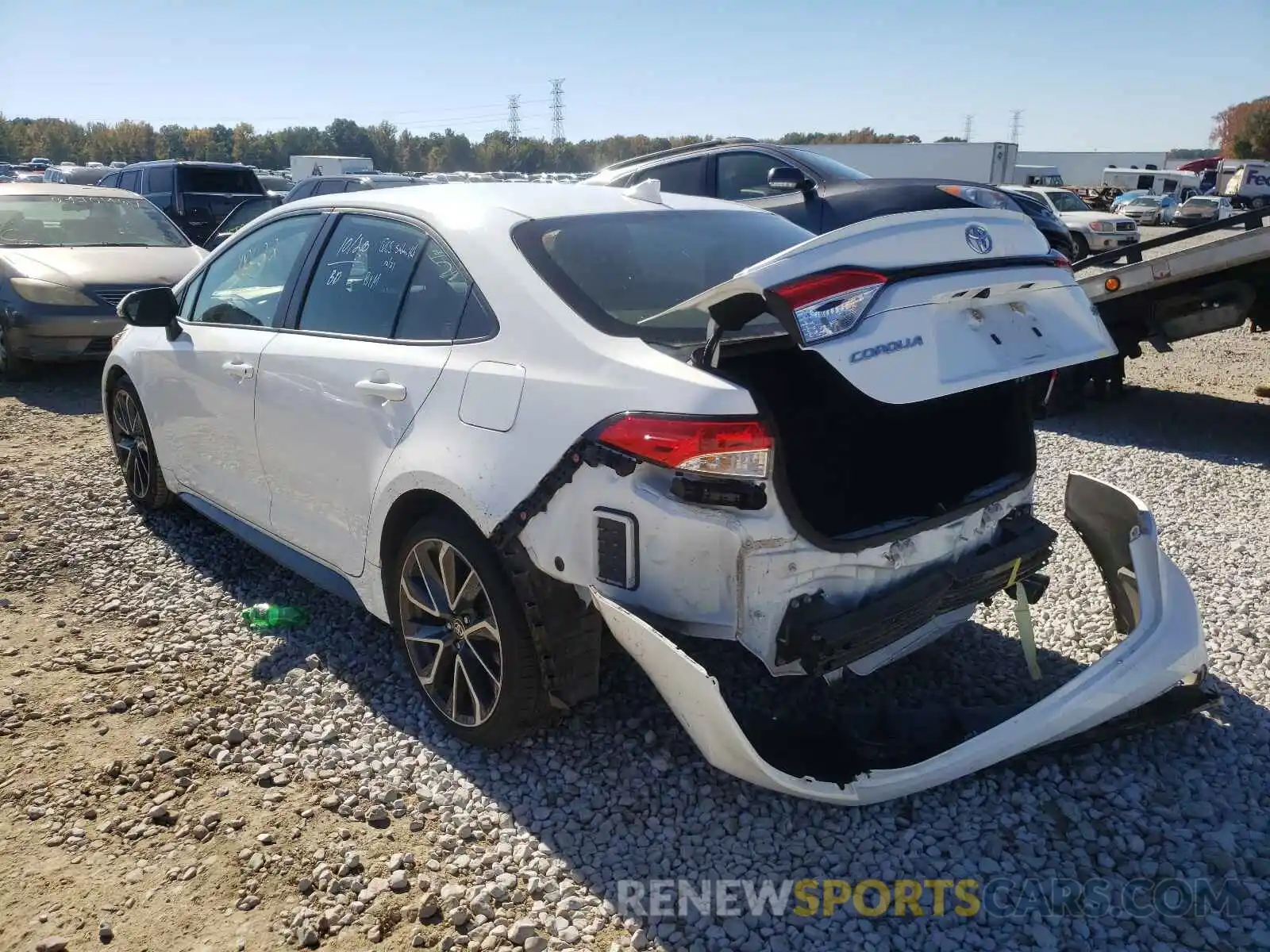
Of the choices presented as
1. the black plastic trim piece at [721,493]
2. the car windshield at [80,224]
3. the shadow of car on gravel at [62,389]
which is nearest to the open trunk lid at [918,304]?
the black plastic trim piece at [721,493]

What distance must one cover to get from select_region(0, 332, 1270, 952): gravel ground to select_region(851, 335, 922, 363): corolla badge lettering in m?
1.33

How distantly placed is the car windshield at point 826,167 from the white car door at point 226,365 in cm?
548

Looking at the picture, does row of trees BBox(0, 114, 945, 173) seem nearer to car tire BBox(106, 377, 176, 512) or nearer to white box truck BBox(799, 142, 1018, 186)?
white box truck BBox(799, 142, 1018, 186)

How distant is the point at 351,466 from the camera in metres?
3.21

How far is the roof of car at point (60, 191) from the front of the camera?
942 cm

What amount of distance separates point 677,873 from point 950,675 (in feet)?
4.76

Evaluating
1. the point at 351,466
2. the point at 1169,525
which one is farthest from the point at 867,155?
the point at 351,466

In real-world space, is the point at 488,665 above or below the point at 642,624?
below

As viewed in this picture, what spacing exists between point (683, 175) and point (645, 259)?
20.4 feet

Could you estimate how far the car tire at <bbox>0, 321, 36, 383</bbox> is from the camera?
835 centimetres

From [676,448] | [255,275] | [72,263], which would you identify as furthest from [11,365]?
[676,448]

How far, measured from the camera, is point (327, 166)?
33344mm

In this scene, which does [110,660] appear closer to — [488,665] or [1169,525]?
[488,665]

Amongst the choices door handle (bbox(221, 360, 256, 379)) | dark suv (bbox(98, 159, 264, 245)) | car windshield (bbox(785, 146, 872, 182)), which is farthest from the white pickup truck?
door handle (bbox(221, 360, 256, 379))
